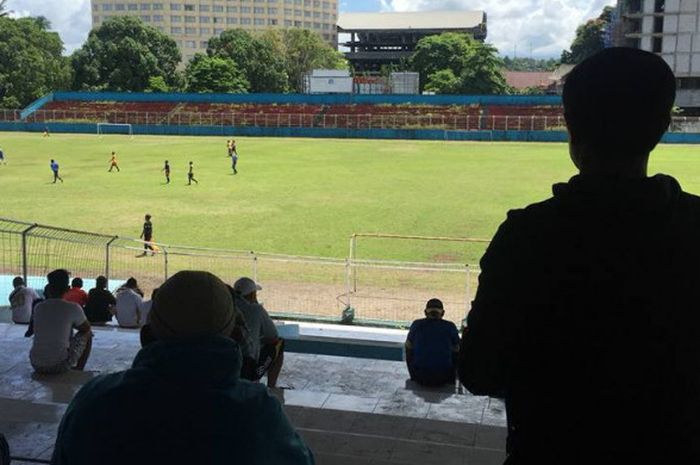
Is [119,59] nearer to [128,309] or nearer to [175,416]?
[128,309]

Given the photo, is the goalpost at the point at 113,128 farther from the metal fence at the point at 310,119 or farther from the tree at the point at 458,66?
the tree at the point at 458,66

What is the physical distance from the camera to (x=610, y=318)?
139 cm

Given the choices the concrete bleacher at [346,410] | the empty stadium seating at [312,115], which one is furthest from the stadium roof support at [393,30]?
the concrete bleacher at [346,410]

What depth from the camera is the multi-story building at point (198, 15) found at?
121 metres

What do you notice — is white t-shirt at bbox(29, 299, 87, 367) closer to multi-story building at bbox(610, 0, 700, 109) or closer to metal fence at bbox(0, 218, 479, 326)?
metal fence at bbox(0, 218, 479, 326)

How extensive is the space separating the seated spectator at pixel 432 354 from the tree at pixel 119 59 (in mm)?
71094

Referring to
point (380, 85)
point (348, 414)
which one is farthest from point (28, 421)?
point (380, 85)

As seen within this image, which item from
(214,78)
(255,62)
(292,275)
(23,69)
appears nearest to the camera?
(292,275)

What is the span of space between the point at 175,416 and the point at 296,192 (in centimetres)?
2242

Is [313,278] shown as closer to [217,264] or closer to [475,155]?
[217,264]

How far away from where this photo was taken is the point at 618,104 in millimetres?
1434

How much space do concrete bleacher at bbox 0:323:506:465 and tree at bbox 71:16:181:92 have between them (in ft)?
227

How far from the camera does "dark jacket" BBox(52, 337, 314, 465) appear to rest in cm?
158

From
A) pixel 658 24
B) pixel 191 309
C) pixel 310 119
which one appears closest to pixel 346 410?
pixel 191 309
